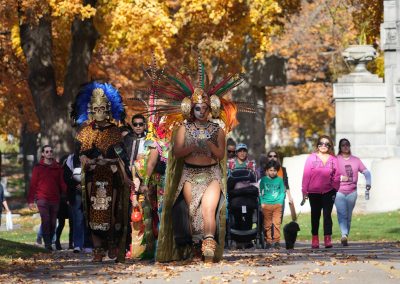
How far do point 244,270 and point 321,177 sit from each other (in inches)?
261

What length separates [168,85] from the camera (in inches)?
736

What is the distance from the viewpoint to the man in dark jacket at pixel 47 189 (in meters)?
23.7

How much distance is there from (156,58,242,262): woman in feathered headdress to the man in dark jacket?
5750 millimetres

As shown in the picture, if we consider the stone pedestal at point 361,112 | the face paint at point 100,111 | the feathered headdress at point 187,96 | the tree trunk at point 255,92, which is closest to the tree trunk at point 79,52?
the stone pedestal at point 361,112

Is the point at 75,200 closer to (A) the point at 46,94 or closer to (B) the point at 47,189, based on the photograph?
(B) the point at 47,189

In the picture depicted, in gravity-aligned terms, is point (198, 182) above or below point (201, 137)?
below

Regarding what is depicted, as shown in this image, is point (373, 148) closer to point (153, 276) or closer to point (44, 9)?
point (44, 9)

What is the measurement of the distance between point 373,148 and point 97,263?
19.2 metres

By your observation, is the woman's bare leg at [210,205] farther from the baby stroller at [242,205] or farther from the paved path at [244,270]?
the baby stroller at [242,205]

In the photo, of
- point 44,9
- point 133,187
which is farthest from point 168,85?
point 44,9

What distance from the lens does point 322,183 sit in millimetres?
22469

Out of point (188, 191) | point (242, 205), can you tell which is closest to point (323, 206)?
point (242, 205)

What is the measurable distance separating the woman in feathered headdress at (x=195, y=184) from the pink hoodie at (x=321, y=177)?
14.5 ft

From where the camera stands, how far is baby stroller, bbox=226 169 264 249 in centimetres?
2297
